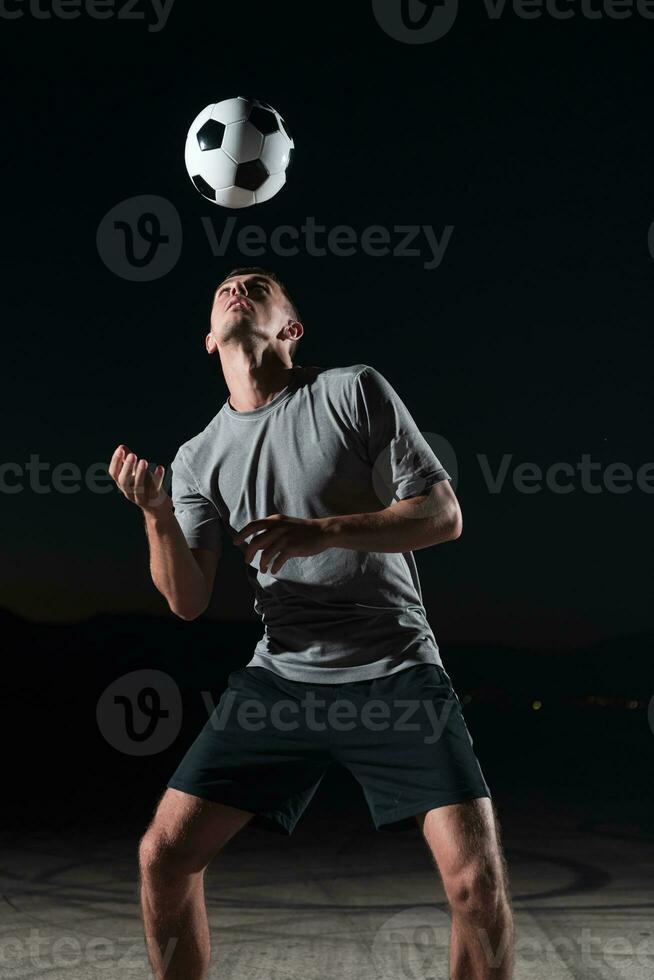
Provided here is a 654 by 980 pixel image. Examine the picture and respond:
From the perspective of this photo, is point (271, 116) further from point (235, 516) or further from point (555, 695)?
point (555, 695)

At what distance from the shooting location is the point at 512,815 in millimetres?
8281

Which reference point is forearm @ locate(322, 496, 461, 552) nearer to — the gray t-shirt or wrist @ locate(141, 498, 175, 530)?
the gray t-shirt

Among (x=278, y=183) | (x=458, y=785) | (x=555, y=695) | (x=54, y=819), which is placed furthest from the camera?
(x=555, y=695)

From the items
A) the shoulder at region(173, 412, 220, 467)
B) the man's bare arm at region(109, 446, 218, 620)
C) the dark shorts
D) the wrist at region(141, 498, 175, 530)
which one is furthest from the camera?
the shoulder at region(173, 412, 220, 467)

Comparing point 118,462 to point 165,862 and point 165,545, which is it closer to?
point 165,545

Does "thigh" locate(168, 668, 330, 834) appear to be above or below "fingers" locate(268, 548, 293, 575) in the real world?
below

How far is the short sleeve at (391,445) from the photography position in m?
2.93

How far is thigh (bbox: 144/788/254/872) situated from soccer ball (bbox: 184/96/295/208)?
2.65 metres

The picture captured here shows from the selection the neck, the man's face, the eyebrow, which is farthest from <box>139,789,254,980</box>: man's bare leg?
the eyebrow

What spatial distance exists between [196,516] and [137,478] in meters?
0.51

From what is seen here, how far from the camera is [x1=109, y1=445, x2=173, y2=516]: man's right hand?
2809 millimetres

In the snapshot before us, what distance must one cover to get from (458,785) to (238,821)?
2.18ft

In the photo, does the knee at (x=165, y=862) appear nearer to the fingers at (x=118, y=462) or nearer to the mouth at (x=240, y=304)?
the fingers at (x=118, y=462)

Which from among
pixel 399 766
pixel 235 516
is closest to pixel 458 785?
pixel 399 766
